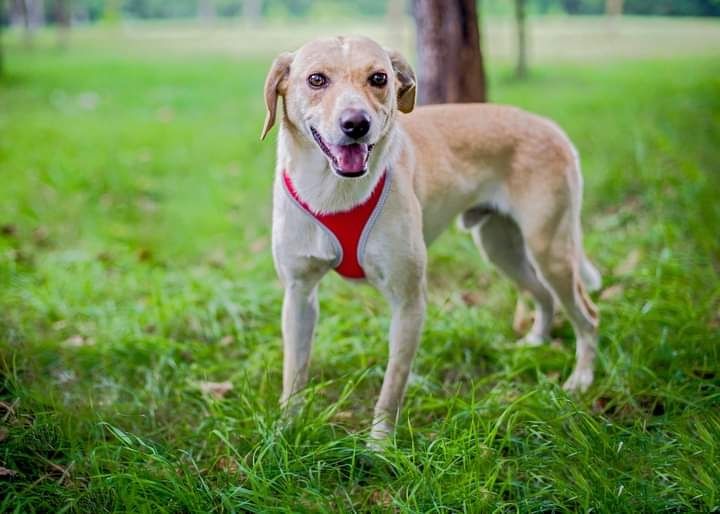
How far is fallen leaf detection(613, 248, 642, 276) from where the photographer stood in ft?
15.0

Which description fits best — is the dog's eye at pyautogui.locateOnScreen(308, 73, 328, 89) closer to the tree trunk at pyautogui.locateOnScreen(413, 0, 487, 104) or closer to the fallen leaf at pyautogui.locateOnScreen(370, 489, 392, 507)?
the fallen leaf at pyautogui.locateOnScreen(370, 489, 392, 507)

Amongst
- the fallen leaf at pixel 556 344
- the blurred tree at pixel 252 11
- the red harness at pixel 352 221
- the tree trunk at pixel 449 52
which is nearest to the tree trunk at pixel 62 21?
the blurred tree at pixel 252 11

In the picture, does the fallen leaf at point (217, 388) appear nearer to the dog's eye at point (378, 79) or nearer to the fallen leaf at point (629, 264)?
the dog's eye at point (378, 79)

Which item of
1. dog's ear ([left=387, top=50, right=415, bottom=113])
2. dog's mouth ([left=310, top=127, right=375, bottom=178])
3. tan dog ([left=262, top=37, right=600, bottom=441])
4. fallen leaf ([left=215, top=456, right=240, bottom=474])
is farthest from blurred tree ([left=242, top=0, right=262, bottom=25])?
fallen leaf ([left=215, top=456, right=240, bottom=474])

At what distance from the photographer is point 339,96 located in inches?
101

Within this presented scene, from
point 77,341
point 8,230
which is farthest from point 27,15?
point 77,341

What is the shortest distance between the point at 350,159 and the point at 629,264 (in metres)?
2.68

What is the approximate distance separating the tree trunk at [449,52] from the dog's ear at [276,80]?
7.48ft

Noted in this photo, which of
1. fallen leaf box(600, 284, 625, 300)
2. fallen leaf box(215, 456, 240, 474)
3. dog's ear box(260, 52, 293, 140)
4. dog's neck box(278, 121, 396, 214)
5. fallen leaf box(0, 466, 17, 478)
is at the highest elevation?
dog's ear box(260, 52, 293, 140)

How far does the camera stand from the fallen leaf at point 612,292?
4.29m

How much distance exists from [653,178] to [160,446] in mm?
4349

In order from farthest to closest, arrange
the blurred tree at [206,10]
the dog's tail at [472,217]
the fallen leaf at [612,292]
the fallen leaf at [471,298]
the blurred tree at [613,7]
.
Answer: the blurred tree at [206,10] → the blurred tree at [613,7] → the fallen leaf at [471,298] → the fallen leaf at [612,292] → the dog's tail at [472,217]

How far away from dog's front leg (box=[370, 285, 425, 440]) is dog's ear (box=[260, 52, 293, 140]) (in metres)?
0.88

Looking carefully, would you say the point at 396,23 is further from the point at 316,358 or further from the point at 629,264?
the point at 316,358
